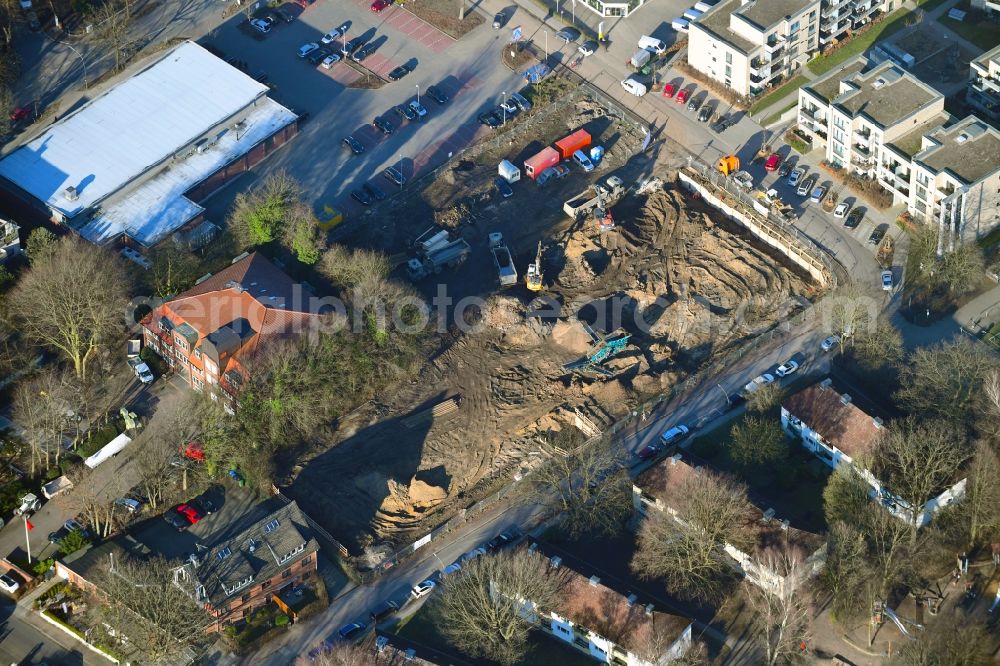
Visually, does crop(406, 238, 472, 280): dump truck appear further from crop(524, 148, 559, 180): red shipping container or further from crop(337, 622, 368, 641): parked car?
crop(337, 622, 368, 641): parked car

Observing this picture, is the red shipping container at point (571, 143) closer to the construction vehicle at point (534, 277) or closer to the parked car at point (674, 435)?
the construction vehicle at point (534, 277)

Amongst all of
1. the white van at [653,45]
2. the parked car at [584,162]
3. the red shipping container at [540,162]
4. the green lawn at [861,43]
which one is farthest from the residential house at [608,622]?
the green lawn at [861,43]

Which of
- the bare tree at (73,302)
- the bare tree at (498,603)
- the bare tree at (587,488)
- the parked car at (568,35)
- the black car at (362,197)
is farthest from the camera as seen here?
the parked car at (568,35)

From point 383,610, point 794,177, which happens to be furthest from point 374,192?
point 383,610

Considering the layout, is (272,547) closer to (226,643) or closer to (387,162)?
(226,643)

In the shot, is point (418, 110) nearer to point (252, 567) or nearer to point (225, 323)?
point (225, 323)

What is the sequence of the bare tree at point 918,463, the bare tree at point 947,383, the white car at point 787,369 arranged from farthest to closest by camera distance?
the white car at point 787,369 → the bare tree at point 947,383 → the bare tree at point 918,463
